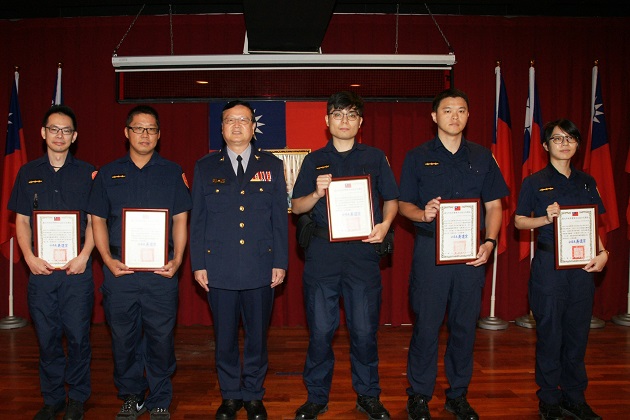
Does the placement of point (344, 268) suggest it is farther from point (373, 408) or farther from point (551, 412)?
point (551, 412)

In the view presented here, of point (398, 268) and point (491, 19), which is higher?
point (491, 19)

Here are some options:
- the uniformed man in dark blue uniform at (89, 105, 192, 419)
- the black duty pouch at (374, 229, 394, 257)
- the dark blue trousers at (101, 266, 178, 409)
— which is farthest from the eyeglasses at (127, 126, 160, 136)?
the black duty pouch at (374, 229, 394, 257)

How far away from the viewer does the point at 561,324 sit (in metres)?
3.11

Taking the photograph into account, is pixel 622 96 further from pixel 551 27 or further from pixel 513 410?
pixel 513 410

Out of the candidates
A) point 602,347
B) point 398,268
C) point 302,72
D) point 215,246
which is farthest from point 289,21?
point 602,347

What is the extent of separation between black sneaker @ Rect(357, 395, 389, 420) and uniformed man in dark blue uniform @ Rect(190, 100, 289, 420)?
61 cm

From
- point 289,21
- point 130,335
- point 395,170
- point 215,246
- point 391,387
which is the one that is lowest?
point 391,387

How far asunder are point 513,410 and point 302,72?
371cm

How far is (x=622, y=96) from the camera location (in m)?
5.67

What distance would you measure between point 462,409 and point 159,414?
5.93ft

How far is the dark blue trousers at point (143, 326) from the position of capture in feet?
9.91

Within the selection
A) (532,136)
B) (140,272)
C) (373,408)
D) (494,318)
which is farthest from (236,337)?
(532,136)

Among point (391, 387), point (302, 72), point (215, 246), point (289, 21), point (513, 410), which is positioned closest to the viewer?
point (215, 246)

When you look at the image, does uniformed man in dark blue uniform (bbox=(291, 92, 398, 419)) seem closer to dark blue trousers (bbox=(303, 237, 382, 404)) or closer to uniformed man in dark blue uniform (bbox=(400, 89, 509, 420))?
dark blue trousers (bbox=(303, 237, 382, 404))
